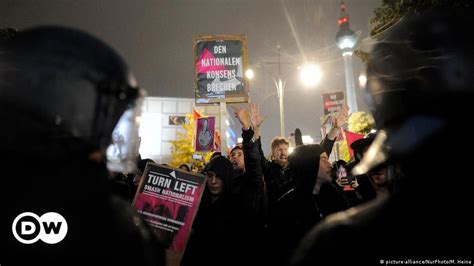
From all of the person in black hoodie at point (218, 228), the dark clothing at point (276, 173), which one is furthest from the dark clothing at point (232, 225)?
the dark clothing at point (276, 173)

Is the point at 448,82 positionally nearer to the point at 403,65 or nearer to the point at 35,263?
the point at 403,65

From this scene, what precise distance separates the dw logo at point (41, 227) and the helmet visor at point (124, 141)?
281mm

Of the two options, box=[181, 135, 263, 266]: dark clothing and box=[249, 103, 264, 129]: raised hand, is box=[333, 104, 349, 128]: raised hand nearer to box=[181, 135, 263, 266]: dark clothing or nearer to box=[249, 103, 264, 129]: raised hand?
box=[249, 103, 264, 129]: raised hand

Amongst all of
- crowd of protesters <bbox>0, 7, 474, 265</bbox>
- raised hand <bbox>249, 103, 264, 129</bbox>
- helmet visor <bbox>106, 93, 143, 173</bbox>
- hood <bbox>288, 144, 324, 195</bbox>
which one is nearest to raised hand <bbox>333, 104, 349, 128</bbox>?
raised hand <bbox>249, 103, 264, 129</bbox>

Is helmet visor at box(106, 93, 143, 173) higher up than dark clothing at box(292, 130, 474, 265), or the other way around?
helmet visor at box(106, 93, 143, 173)

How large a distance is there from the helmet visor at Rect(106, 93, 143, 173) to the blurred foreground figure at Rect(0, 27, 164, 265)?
82mm

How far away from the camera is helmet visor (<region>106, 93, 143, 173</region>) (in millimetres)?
1220

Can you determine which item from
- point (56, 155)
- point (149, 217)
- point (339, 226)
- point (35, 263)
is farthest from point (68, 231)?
point (149, 217)

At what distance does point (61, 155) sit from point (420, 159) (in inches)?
40.3

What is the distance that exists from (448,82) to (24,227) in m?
1.38

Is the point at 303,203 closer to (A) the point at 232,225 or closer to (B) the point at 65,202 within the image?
(A) the point at 232,225

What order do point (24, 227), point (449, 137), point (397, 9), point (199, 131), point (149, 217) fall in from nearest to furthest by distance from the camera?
point (449, 137)
point (24, 227)
point (149, 217)
point (397, 9)
point (199, 131)

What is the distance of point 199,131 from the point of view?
10555mm

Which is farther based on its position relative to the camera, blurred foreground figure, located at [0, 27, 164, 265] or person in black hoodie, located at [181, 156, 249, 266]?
person in black hoodie, located at [181, 156, 249, 266]
